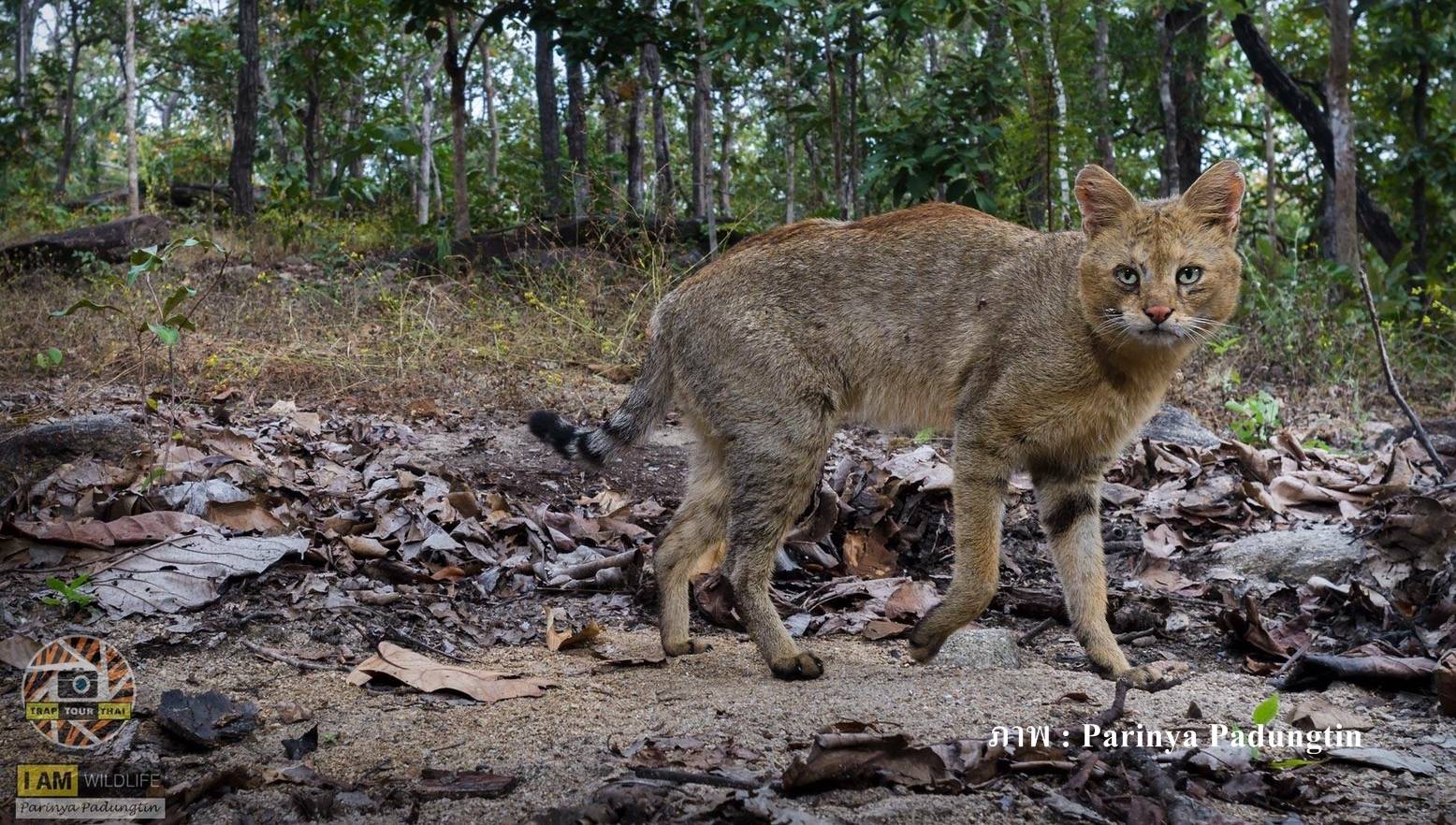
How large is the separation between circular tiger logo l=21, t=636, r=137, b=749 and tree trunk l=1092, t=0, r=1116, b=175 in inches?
481

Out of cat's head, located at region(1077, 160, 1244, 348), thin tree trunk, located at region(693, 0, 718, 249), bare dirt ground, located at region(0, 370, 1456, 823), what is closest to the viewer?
bare dirt ground, located at region(0, 370, 1456, 823)

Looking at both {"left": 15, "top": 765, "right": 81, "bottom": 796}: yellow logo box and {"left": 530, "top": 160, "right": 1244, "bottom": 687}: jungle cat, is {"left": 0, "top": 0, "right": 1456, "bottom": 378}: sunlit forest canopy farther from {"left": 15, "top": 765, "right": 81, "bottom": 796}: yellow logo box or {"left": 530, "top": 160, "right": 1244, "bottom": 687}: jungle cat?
{"left": 15, "top": 765, "right": 81, "bottom": 796}: yellow logo box

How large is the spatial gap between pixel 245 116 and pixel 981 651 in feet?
64.4

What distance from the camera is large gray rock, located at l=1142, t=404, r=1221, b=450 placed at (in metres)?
7.92

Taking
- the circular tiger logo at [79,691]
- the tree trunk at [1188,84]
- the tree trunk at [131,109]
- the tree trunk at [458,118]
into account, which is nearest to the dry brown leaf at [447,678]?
the circular tiger logo at [79,691]

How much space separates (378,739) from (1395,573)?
13.9 ft

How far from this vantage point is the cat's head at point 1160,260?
4461mm

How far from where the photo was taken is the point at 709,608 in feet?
17.6

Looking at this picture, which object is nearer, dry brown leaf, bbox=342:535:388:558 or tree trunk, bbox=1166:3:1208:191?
dry brown leaf, bbox=342:535:388:558

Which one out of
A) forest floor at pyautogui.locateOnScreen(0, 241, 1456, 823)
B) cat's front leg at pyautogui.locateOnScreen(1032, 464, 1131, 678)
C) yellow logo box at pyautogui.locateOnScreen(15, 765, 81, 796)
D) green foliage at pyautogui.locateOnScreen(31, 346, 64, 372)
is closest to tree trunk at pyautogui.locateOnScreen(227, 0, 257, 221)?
green foliage at pyautogui.locateOnScreen(31, 346, 64, 372)

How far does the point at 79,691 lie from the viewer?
3549mm

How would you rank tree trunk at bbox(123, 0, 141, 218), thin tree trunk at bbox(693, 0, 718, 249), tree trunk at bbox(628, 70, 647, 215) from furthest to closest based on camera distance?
1. tree trunk at bbox(123, 0, 141, 218)
2. tree trunk at bbox(628, 70, 647, 215)
3. thin tree trunk at bbox(693, 0, 718, 249)

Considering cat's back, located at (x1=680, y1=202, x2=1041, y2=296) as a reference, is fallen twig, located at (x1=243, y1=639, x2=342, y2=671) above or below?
below

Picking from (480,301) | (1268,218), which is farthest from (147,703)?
(1268,218)
